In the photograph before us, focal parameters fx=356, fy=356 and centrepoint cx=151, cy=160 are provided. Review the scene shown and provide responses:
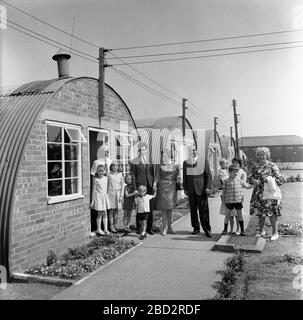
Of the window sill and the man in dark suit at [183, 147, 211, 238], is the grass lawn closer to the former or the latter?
the man in dark suit at [183, 147, 211, 238]

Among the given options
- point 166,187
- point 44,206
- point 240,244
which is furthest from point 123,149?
point 240,244

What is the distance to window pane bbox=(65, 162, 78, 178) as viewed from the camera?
23.7 feet

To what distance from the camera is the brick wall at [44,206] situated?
5605 millimetres

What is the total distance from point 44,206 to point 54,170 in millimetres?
824

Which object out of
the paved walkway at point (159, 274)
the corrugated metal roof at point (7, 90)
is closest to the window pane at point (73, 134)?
the corrugated metal roof at point (7, 90)

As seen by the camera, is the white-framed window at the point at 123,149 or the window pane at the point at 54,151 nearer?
the window pane at the point at 54,151

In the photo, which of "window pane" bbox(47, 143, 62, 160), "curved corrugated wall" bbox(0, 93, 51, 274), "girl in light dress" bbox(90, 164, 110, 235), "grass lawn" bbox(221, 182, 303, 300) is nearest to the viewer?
"grass lawn" bbox(221, 182, 303, 300)

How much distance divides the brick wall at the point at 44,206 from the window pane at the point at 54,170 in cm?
33

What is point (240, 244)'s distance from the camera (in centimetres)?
661

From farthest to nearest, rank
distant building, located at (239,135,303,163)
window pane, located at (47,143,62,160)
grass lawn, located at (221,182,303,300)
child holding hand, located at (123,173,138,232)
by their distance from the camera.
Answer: distant building, located at (239,135,303,163) < child holding hand, located at (123,173,138,232) < window pane, located at (47,143,62,160) < grass lawn, located at (221,182,303,300)

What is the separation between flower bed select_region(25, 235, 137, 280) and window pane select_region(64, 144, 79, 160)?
1757 mm

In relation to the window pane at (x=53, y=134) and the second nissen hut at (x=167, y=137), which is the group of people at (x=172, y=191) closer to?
the window pane at (x=53, y=134)

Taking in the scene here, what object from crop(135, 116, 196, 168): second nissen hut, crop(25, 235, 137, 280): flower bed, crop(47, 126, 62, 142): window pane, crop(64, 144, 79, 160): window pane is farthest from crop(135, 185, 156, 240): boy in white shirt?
crop(135, 116, 196, 168): second nissen hut
